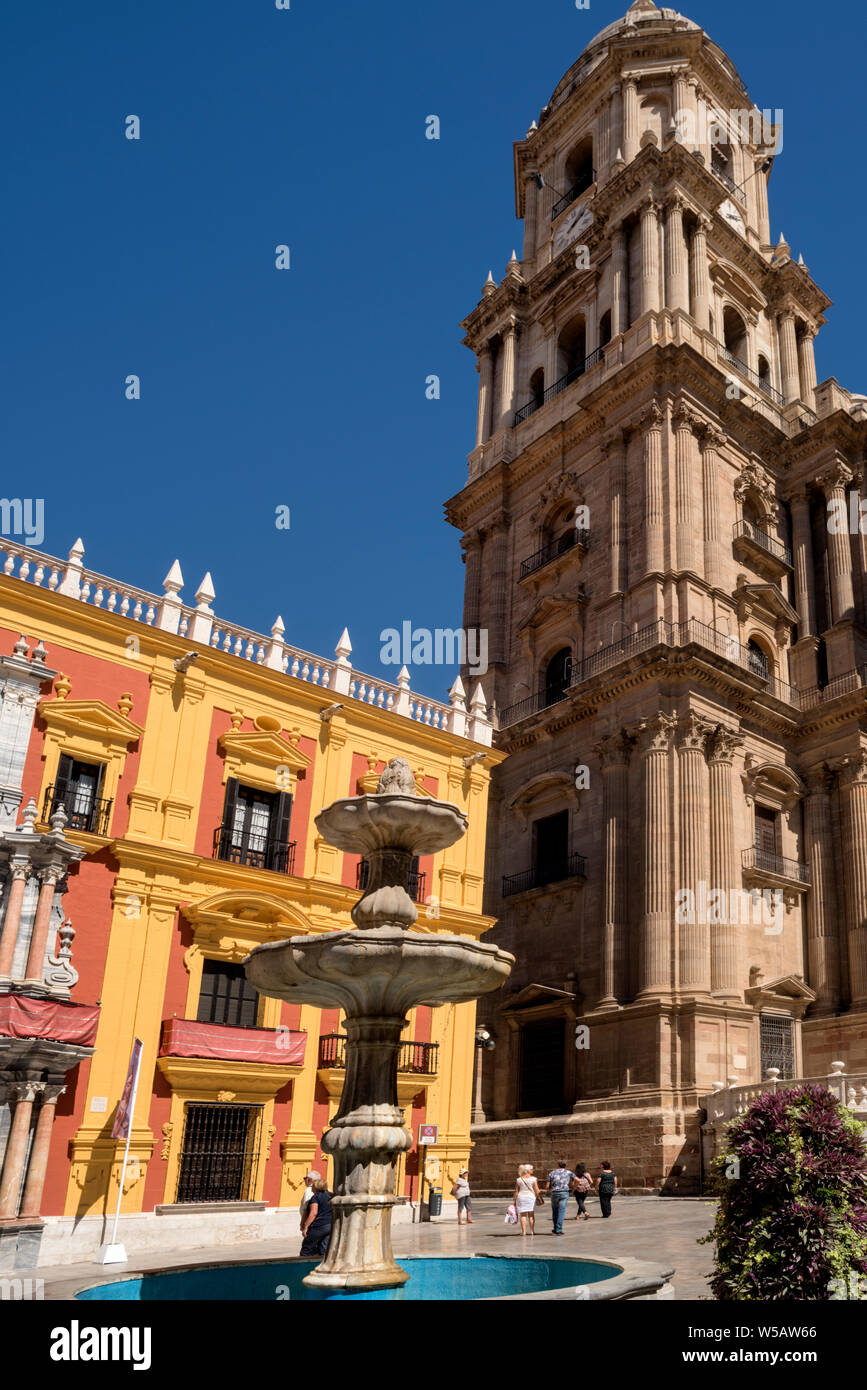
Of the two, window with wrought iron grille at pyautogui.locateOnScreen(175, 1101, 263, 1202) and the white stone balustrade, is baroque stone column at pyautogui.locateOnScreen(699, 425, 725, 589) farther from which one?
window with wrought iron grille at pyautogui.locateOnScreen(175, 1101, 263, 1202)

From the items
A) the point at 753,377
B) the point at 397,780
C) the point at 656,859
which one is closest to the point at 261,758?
the point at 656,859

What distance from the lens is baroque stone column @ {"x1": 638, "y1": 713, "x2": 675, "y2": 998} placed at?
25656mm

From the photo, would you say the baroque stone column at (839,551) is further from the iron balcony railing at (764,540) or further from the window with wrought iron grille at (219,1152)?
the window with wrought iron grille at (219,1152)

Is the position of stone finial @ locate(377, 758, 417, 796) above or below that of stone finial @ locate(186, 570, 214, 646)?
below

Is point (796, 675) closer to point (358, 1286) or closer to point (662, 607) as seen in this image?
point (662, 607)

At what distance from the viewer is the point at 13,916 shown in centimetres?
1709

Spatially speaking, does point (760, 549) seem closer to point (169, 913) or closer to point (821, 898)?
point (821, 898)

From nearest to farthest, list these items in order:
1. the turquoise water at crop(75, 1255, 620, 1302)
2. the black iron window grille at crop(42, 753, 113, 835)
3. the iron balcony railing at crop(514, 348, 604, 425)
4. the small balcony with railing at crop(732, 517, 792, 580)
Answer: the turquoise water at crop(75, 1255, 620, 1302) → the black iron window grille at crop(42, 753, 113, 835) → the small balcony with railing at crop(732, 517, 792, 580) → the iron balcony railing at crop(514, 348, 604, 425)

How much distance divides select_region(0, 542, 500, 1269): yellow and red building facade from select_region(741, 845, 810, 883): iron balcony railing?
876 centimetres

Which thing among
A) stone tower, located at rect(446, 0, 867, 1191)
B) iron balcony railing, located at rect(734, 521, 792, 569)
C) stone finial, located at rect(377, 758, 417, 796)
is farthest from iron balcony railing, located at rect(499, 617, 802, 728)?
stone finial, located at rect(377, 758, 417, 796)

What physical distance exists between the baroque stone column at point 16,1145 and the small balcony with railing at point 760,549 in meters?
24.3

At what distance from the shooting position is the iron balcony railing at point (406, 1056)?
2078 cm

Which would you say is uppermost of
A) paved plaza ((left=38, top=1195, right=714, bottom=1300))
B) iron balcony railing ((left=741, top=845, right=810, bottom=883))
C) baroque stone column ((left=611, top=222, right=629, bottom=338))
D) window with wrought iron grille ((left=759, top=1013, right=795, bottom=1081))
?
baroque stone column ((left=611, top=222, right=629, bottom=338))

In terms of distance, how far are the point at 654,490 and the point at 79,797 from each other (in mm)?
18669
